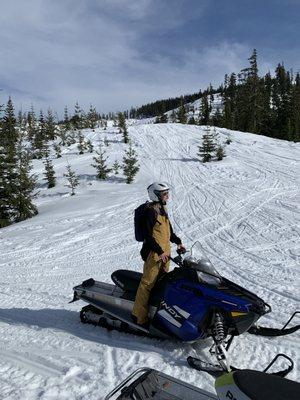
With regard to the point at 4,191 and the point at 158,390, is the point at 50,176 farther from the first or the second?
the point at 158,390

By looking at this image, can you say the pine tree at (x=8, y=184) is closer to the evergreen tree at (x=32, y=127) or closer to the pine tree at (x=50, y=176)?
the pine tree at (x=50, y=176)

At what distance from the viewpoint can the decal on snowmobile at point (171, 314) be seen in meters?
5.00

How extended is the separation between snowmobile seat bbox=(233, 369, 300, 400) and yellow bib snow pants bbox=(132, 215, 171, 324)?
2805 mm

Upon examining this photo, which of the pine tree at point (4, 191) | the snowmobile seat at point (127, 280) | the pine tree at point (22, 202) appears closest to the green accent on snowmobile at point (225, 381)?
the snowmobile seat at point (127, 280)

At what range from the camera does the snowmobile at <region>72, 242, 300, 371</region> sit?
15.4 feet

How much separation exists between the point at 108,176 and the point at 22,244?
45.8 feet

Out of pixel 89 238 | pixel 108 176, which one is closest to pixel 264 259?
pixel 89 238

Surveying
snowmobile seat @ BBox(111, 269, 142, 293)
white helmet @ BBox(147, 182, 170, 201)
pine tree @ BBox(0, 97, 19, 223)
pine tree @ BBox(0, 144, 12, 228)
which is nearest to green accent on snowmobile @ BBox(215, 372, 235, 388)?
white helmet @ BBox(147, 182, 170, 201)

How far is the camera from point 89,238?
12906 mm

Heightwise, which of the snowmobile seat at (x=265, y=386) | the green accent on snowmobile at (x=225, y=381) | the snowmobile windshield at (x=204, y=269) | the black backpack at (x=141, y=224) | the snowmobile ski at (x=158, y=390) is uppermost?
the black backpack at (x=141, y=224)

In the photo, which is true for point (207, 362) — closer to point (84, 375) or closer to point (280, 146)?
point (84, 375)

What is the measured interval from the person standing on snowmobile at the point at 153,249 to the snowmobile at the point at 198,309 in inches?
3.9

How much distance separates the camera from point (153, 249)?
17.3 ft

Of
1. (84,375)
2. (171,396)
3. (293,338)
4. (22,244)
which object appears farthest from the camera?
(22,244)
